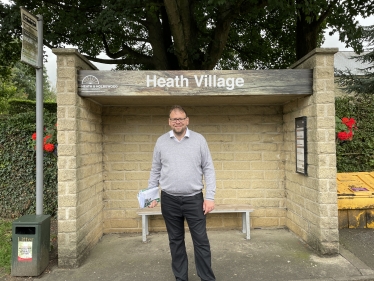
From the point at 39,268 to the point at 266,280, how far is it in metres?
2.63

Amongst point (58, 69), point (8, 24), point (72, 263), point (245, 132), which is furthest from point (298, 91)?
point (8, 24)

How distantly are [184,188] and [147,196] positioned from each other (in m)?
0.49

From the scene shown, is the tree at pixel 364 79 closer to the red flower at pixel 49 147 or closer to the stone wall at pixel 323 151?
the stone wall at pixel 323 151

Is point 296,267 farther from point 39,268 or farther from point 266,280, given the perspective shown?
point 39,268

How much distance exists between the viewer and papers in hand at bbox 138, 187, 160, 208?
3.53 metres

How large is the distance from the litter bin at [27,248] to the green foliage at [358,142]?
5854mm

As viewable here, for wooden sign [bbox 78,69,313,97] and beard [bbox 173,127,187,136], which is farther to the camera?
wooden sign [bbox 78,69,313,97]

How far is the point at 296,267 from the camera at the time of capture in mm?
3898

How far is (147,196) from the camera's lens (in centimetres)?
355

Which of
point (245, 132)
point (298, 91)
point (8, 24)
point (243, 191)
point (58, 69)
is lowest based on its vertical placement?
point (243, 191)

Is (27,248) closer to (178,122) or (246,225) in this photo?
(178,122)

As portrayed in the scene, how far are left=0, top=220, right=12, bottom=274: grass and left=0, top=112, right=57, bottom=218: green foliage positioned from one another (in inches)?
17.9

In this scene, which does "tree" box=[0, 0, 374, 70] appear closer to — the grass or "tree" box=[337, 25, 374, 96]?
"tree" box=[337, 25, 374, 96]

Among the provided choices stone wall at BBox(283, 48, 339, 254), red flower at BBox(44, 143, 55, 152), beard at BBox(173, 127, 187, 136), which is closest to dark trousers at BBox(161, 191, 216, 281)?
beard at BBox(173, 127, 187, 136)
